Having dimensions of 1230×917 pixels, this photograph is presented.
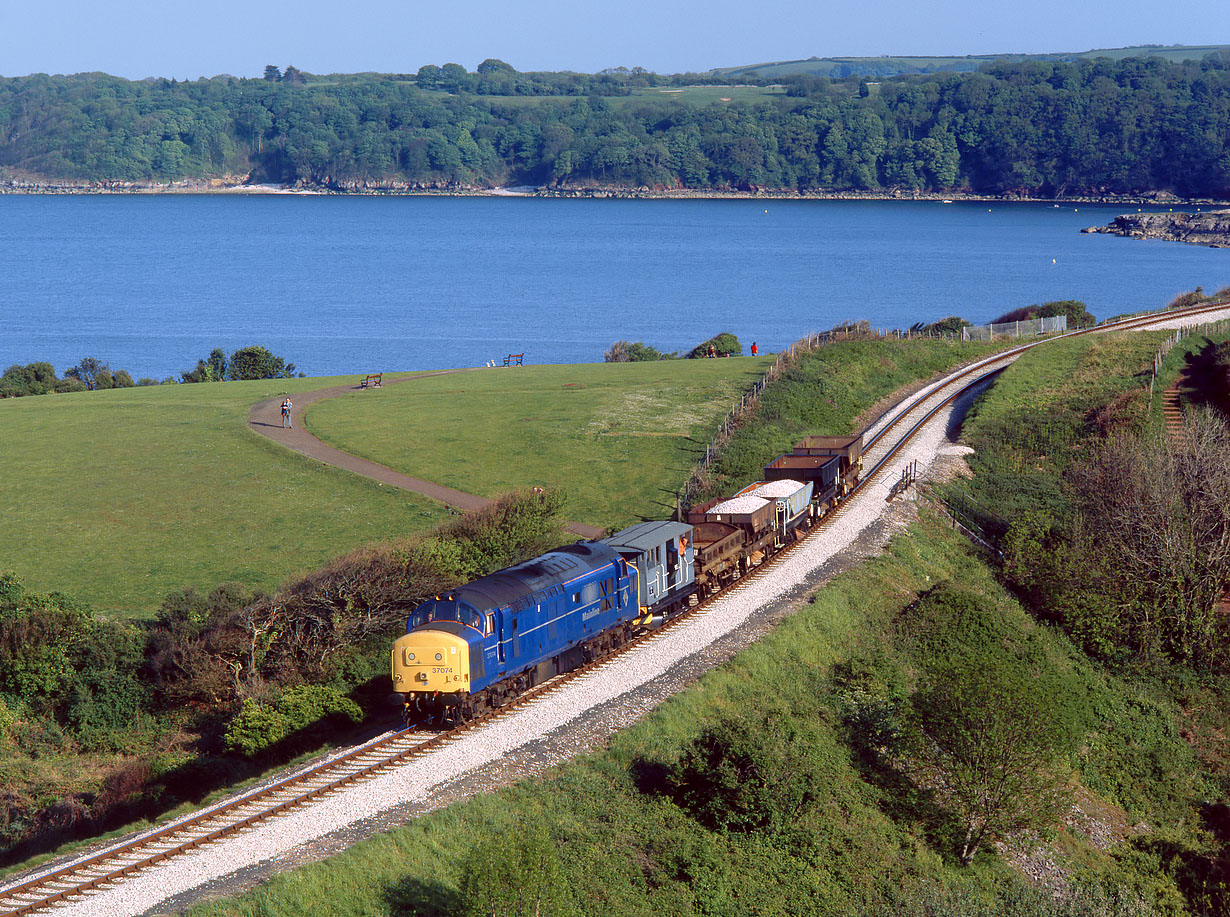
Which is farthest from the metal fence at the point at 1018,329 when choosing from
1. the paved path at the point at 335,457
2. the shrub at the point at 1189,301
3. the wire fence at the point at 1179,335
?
the paved path at the point at 335,457

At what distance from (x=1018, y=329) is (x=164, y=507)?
74.9 m

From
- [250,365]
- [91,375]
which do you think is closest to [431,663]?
[250,365]

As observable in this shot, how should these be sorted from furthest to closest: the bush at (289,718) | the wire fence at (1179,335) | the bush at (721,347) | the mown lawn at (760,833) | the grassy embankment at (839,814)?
the bush at (721,347), the wire fence at (1179,335), the bush at (289,718), the grassy embankment at (839,814), the mown lawn at (760,833)

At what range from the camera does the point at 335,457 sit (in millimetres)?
61625

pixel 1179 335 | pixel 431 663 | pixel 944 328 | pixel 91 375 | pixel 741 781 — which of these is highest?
pixel 1179 335

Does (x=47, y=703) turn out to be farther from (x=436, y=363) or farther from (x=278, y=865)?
(x=436, y=363)

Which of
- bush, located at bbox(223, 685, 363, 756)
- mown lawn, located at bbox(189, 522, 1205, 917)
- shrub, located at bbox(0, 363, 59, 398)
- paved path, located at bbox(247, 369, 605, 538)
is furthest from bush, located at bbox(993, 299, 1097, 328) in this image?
bush, located at bbox(223, 685, 363, 756)

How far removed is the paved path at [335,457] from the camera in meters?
54.3

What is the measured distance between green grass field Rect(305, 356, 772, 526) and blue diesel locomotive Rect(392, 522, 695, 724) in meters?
14.6

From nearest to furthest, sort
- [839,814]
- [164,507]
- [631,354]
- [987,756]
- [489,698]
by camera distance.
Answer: [489,698]
[839,814]
[987,756]
[164,507]
[631,354]

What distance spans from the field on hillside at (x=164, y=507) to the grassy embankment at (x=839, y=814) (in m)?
19.0

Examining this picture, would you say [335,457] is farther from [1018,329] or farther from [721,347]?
[1018,329]

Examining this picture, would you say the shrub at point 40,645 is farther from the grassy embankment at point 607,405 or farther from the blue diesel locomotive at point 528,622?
the grassy embankment at point 607,405

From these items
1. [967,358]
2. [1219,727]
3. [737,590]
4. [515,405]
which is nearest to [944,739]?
[737,590]
